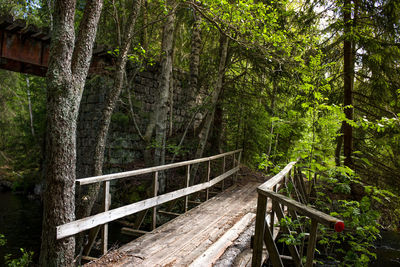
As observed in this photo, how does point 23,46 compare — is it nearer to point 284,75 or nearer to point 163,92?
point 163,92

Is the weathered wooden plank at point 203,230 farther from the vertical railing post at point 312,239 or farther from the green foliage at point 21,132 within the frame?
the green foliage at point 21,132

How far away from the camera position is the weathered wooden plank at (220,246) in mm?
3848

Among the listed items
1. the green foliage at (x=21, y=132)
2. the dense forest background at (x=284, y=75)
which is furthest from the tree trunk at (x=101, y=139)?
the green foliage at (x=21, y=132)

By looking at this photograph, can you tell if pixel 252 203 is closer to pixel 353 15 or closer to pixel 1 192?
pixel 353 15

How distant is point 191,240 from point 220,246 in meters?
0.57

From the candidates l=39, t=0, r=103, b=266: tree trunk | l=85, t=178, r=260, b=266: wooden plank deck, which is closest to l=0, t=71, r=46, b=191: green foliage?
l=85, t=178, r=260, b=266: wooden plank deck

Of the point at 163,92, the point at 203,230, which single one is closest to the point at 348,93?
the point at 163,92

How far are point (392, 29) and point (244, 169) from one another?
24.6 ft

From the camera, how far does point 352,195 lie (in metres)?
9.21

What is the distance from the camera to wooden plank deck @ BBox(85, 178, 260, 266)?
3900 mm

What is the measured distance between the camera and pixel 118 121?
10320 mm

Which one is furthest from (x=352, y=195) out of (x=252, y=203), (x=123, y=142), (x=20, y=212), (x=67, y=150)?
(x=20, y=212)

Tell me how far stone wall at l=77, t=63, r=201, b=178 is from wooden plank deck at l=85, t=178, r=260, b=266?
4.42 m

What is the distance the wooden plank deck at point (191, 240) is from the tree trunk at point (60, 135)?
574mm
